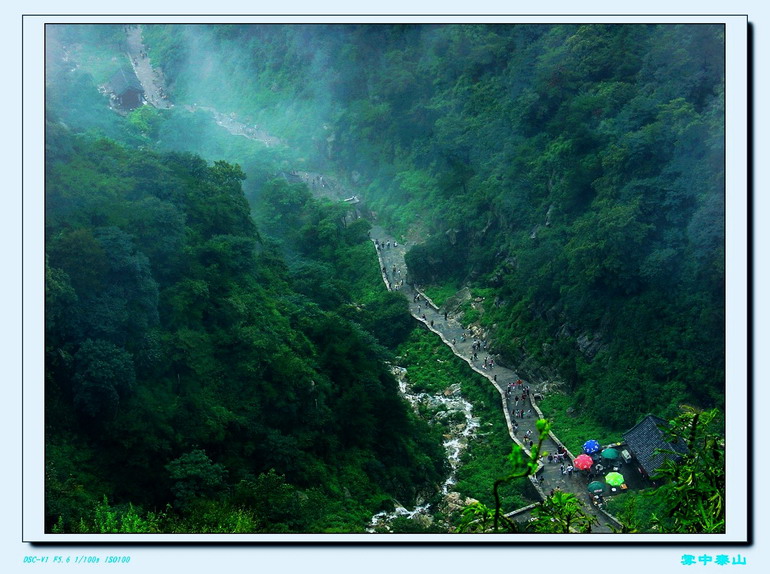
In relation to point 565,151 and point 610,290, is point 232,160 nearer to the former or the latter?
point 565,151

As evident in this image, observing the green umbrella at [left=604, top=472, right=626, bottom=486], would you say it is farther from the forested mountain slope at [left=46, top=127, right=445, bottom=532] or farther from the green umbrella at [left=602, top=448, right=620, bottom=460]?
the forested mountain slope at [left=46, top=127, right=445, bottom=532]

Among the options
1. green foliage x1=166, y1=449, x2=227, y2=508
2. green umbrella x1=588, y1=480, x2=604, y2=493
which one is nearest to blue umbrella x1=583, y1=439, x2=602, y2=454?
green umbrella x1=588, y1=480, x2=604, y2=493

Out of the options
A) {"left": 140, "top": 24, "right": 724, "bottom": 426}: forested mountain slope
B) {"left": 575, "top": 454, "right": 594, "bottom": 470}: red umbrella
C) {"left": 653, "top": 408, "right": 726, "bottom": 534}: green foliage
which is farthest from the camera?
{"left": 140, "top": 24, "right": 724, "bottom": 426}: forested mountain slope

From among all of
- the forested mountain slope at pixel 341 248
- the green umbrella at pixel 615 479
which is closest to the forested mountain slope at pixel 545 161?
the forested mountain slope at pixel 341 248

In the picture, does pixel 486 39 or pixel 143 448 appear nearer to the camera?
pixel 143 448
